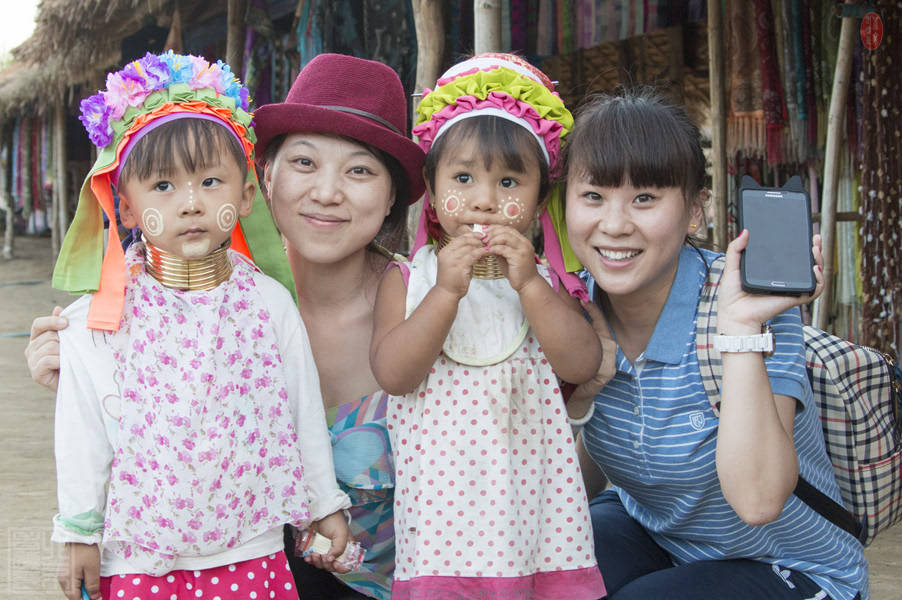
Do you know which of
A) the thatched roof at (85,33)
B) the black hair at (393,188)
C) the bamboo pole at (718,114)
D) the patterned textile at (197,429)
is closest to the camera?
the patterned textile at (197,429)

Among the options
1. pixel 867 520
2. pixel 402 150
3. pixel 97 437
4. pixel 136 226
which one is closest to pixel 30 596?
pixel 97 437

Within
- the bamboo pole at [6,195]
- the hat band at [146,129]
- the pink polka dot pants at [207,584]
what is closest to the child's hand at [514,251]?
the hat band at [146,129]

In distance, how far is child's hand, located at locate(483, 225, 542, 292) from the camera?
6.03 feet

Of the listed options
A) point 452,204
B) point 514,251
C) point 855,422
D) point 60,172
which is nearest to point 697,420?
point 855,422

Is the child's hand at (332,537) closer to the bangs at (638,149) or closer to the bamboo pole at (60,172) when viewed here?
the bangs at (638,149)

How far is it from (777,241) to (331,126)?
115 cm

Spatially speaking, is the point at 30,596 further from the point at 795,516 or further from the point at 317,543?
the point at 795,516

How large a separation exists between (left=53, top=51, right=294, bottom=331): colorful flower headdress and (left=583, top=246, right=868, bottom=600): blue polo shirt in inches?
44.8

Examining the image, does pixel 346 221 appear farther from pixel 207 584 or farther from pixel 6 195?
pixel 6 195

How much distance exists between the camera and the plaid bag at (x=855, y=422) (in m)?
1.99

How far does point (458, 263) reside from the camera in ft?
5.95

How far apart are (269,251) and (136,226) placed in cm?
34

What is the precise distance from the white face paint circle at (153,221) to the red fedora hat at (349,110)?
497 mm

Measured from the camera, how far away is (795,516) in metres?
1.93
